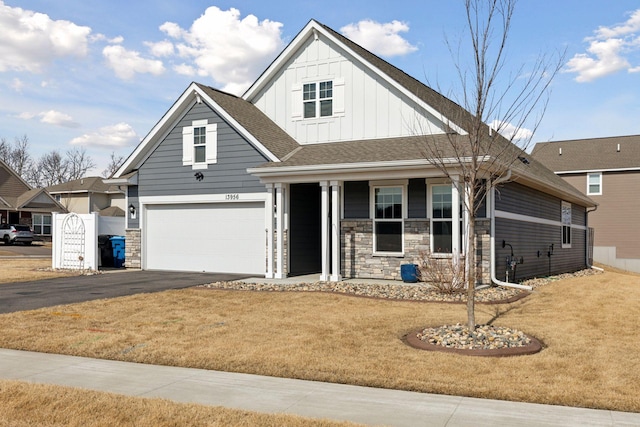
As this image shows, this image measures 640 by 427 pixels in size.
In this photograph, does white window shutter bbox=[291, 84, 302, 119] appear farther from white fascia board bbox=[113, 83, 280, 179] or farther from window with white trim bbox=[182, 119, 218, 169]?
window with white trim bbox=[182, 119, 218, 169]

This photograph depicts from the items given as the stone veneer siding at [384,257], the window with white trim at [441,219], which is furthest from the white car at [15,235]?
the window with white trim at [441,219]

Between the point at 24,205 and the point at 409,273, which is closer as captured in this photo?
the point at 409,273

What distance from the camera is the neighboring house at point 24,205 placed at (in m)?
45.8

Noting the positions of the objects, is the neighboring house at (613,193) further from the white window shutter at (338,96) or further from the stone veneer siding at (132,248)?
the stone veneer siding at (132,248)

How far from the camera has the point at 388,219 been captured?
1669 centimetres

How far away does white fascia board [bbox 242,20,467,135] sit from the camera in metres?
17.2

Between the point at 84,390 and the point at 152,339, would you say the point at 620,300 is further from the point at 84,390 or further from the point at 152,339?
the point at 84,390

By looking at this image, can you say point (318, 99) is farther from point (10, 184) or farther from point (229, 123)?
point (10, 184)

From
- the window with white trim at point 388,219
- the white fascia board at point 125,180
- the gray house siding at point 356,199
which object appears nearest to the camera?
the window with white trim at point 388,219

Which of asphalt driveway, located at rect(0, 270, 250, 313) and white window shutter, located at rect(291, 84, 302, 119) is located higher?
white window shutter, located at rect(291, 84, 302, 119)

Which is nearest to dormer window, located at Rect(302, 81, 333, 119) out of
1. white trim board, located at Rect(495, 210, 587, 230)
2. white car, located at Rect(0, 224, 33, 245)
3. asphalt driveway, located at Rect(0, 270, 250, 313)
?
asphalt driveway, located at Rect(0, 270, 250, 313)

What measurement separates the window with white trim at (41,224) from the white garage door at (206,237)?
32.3 m

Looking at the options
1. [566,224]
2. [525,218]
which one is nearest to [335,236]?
[525,218]

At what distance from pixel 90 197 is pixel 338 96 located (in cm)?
3867
